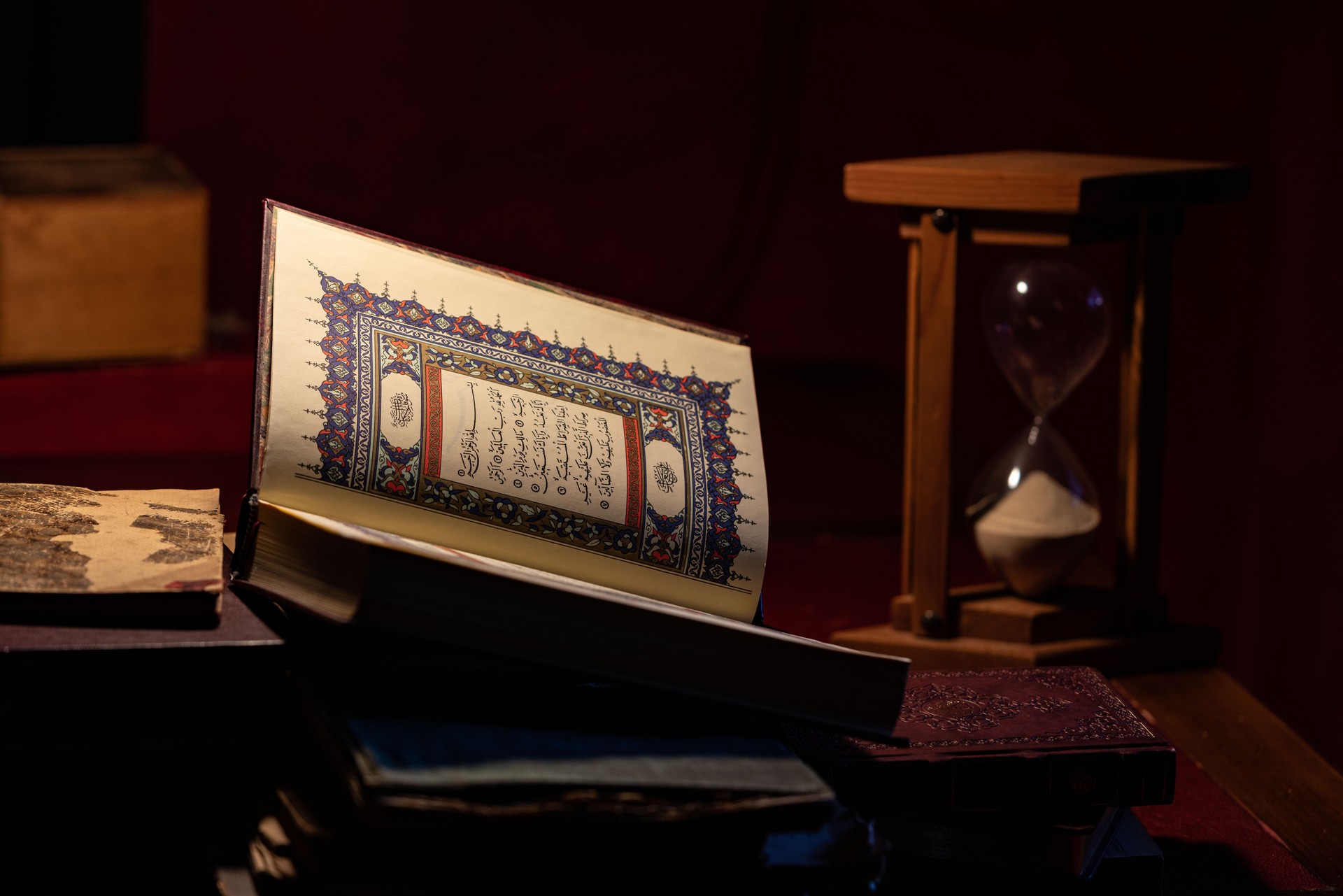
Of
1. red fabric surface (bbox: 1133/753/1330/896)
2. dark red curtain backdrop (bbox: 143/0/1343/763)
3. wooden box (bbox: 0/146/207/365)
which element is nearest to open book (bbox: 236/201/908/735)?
red fabric surface (bbox: 1133/753/1330/896)

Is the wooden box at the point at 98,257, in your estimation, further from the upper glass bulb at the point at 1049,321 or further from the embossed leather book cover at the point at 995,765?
the embossed leather book cover at the point at 995,765

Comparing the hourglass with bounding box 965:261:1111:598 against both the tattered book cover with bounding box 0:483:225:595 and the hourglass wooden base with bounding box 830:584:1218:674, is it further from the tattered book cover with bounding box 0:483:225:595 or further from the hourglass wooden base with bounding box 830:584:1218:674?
the tattered book cover with bounding box 0:483:225:595

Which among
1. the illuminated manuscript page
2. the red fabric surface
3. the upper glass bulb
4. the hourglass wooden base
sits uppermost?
the upper glass bulb

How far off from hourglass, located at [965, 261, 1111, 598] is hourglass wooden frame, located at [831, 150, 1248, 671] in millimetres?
33

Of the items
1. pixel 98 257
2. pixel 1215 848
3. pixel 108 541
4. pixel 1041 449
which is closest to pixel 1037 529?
pixel 1041 449

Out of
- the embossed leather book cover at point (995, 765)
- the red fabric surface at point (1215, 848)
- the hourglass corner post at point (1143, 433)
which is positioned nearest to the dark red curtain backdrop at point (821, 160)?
the hourglass corner post at point (1143, 433)

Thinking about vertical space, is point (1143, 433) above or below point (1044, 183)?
below

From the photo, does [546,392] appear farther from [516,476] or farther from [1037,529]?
[1037,529]

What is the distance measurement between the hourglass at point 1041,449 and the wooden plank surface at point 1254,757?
0.40 feet

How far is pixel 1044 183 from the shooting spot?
1.02 metres

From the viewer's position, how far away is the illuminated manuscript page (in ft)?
1.82

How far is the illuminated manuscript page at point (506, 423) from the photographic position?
0.55 metres

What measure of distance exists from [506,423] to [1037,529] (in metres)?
0.61

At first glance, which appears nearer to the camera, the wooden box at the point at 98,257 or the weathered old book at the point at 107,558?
the weathered old book at the point at 107,558
